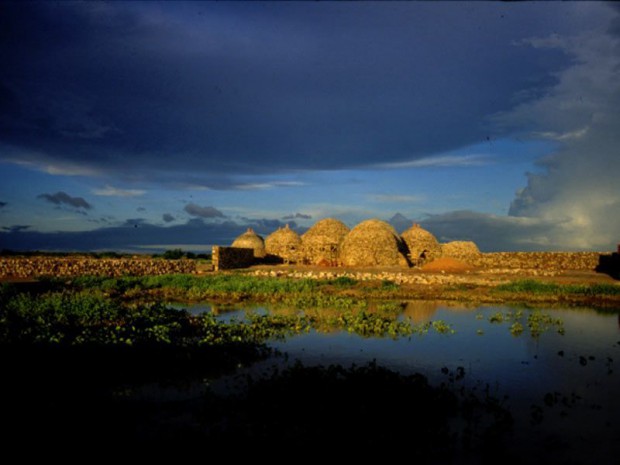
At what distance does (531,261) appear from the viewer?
142 ft

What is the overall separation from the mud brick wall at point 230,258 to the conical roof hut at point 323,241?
5.19 m

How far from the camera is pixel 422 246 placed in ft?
147

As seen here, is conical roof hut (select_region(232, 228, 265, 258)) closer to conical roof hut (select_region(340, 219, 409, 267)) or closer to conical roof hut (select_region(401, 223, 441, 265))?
conical roof hut (select_region(340, 219, 409, 267))

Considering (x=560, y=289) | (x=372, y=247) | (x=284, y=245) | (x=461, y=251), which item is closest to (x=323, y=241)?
(x=284, y=245)

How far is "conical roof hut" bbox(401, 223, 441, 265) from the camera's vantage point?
44500 mm

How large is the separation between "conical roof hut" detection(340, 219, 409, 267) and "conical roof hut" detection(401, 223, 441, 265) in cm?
420

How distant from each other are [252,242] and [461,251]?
2049 cm

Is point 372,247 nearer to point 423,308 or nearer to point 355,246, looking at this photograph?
point 355,246

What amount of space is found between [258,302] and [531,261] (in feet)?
104

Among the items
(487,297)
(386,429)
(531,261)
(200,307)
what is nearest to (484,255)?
(531,261)

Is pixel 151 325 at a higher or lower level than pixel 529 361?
higher

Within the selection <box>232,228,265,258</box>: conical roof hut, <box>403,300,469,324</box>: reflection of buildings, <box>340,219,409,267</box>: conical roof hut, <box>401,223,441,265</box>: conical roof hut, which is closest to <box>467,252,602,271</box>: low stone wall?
<box>401,223,441,265</box>: conical roof hut

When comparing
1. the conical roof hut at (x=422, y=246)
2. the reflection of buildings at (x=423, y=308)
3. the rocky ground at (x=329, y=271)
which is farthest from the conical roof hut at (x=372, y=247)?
the reflection of buildings at (x=423, y=308)

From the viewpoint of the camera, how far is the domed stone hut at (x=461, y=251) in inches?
1769
